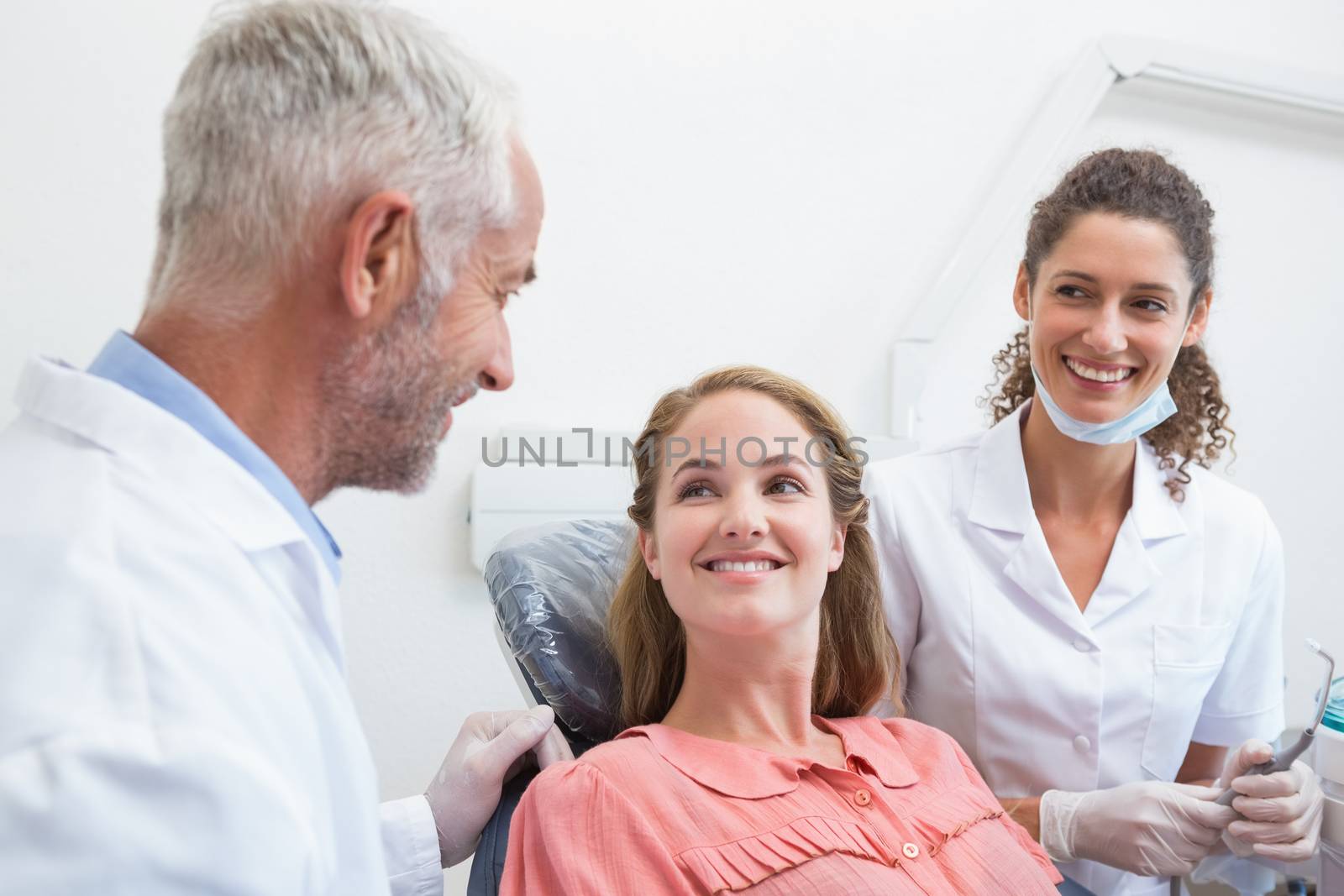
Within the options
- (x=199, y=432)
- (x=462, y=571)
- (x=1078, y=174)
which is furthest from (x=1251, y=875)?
(x=199, y=432)

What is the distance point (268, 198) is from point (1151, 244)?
113 centimetres

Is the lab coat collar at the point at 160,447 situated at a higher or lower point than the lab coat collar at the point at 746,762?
higher

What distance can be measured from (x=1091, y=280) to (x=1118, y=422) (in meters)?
0.19

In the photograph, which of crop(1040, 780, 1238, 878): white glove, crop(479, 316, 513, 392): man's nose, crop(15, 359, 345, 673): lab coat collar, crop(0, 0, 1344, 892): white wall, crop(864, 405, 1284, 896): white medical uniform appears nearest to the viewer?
crop(15, 359, 345, 673): lab coat collar

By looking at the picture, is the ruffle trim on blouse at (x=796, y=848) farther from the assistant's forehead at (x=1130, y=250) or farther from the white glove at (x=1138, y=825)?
the assistant's forehead at (x=1130, y=250)

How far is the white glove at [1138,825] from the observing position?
1.35 m

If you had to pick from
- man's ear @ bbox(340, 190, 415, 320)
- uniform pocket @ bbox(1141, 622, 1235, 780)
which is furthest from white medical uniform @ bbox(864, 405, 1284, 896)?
man's ear @ bbox(340, 190, 415, 320)

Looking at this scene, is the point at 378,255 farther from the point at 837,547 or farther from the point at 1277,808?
the point at 1277,808

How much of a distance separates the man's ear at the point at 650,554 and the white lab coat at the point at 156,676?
1.99ft

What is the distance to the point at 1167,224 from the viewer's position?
1.42 meters

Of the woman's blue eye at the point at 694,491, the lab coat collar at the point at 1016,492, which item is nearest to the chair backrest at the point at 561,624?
the woman's blue eye at the point at 694,491

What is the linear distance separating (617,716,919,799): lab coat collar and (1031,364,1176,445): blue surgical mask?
51cm

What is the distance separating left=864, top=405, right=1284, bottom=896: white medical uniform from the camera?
146 centimetres

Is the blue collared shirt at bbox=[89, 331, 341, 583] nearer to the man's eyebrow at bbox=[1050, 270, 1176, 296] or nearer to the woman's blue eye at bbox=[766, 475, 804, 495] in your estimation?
the woman's blue eye at bbox=[766, 475, 804, 495]
